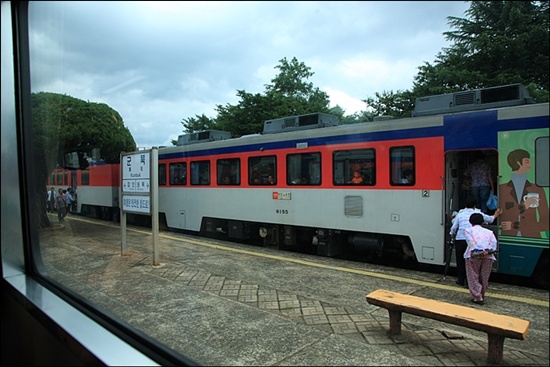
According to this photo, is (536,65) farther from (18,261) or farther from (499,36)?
(18,261)

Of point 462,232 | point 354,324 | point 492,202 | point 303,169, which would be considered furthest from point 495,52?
point 303,169

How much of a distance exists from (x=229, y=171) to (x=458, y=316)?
15.4 feet

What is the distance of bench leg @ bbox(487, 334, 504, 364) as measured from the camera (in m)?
1.59

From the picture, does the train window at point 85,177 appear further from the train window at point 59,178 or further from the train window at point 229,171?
the train window at point 229,171

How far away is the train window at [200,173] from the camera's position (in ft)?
21.4

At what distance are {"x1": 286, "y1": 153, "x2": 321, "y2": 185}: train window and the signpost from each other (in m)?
1.75

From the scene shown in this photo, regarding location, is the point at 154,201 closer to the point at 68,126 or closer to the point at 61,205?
the point at 61,205

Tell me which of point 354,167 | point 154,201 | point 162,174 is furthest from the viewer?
point 162,174

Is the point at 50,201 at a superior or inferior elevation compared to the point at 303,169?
inferior

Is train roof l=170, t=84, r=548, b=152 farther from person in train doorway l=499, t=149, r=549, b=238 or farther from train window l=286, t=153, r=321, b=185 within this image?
train window l=286, t=153, r=321, b=185

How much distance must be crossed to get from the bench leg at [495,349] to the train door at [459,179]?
40 centimetres

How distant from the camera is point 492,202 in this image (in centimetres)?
180

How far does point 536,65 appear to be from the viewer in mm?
1307

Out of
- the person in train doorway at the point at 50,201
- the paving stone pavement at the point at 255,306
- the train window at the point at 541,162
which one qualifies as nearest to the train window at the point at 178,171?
the paving stone pavement at the point at 255,306
